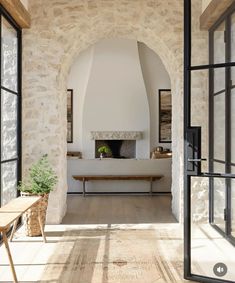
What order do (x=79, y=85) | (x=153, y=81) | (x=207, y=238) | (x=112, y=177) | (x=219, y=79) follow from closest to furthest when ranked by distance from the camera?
(x=207, y=238) → (x=219, y=79) → (x=112, y=177) → (x=79, y=85) → (x=153, y=81)

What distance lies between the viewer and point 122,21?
664cm

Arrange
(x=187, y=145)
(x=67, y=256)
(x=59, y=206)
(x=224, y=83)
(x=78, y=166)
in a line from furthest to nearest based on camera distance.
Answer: (x=78, y=166), (x=59, y=206), (x=224, y=83), (x=67, y=256), (x=187, y=145)

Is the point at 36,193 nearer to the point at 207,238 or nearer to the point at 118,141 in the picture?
the point at 207,238

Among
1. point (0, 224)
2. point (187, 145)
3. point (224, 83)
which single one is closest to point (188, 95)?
point (187, 145)

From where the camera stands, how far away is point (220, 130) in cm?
535

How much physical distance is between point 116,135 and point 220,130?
27.1ft

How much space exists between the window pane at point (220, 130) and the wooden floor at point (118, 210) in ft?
5.61

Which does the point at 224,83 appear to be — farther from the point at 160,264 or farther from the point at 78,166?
the point at 78,166

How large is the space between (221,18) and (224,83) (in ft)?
2.91

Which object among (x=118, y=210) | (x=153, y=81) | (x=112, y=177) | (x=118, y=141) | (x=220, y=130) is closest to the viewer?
(x=220, y=130)

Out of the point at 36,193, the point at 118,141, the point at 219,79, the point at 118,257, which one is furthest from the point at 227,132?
the point at 118,141

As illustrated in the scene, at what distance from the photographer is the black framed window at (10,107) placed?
572cm

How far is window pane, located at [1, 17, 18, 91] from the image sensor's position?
5766 millimetres

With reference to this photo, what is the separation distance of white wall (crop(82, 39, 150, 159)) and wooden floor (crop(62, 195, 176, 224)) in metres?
4.62
